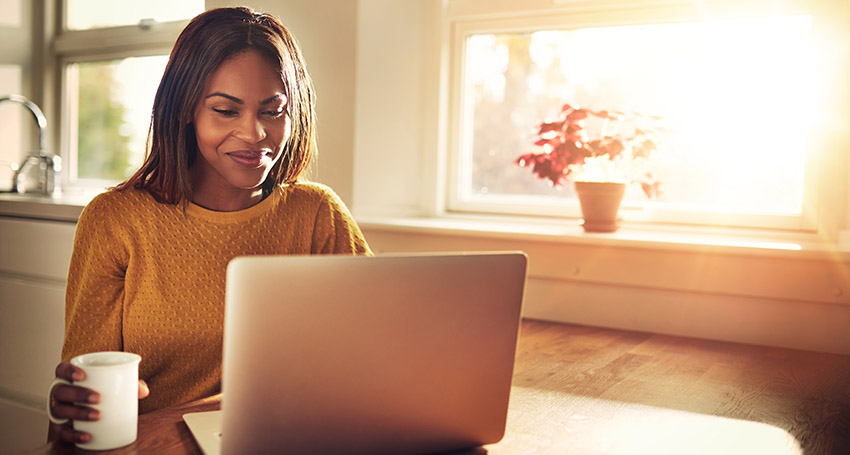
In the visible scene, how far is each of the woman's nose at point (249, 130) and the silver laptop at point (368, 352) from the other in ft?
1.71

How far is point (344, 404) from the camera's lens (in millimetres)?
719

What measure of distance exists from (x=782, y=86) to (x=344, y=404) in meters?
1.62

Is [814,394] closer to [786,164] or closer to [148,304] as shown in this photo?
[786,164]

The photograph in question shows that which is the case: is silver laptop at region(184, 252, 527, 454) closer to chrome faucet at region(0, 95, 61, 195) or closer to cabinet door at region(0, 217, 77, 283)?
cabinet door at region(0, 217, 77, 283)

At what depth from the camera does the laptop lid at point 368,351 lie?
0.67m

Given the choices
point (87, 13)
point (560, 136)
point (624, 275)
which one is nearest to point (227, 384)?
point (624, 275)

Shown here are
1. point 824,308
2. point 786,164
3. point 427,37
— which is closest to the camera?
point 824,308

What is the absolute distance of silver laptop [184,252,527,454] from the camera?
672mm

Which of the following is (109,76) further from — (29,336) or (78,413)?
(78,413)

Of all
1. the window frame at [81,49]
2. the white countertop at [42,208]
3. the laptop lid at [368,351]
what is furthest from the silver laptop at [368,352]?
the window frame at [81,49]

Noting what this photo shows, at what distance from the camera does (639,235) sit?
1858 mm

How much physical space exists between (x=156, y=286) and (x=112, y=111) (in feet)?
6.96

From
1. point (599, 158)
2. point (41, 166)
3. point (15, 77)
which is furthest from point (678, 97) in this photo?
point (15, 77)

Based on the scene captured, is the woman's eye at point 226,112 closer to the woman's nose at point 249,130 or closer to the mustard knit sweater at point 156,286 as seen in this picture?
the woman's nose at point 249,130
